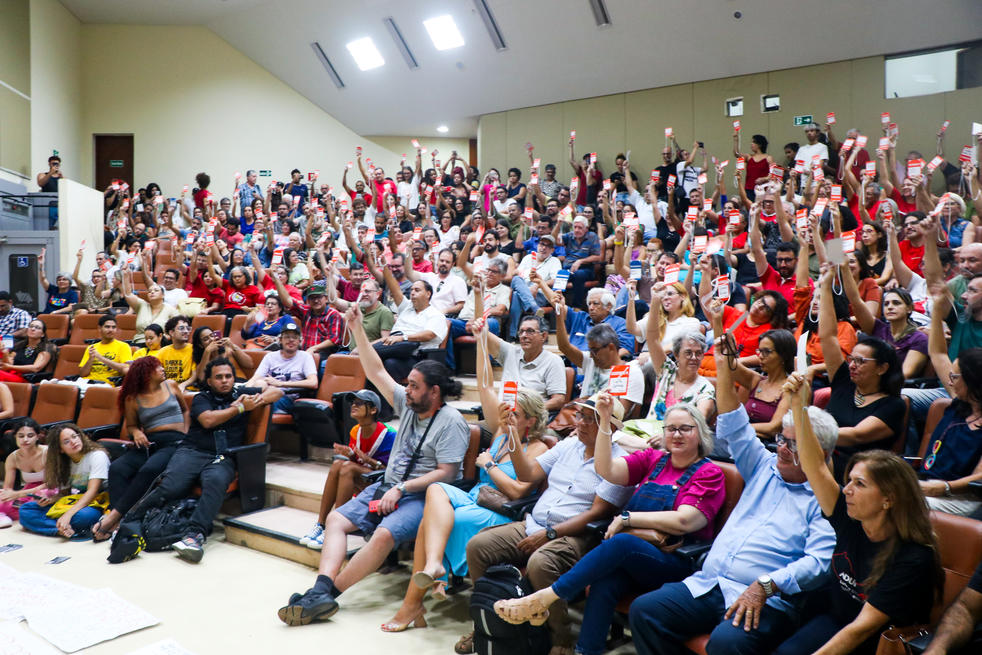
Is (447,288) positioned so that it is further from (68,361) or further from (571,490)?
(571,490)

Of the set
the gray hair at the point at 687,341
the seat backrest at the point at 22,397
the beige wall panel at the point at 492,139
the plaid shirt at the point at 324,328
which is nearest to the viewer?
the gray hair at the point at 687,341

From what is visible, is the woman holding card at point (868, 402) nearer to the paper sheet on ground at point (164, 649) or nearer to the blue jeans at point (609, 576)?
the blue jeans at point (609, 576)

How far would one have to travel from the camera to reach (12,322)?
7.48 metres

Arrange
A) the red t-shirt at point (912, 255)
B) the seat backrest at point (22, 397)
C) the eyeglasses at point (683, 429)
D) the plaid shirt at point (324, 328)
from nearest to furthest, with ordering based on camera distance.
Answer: the eyeglasses at point (683, 429) → the red t-shirt at point (912, 255) → the seat backrest at point (22, 397) → the plaid shirt at point (324, 328)

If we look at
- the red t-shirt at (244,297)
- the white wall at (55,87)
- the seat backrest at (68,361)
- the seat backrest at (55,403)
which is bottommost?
the seat backrest at (55,403)

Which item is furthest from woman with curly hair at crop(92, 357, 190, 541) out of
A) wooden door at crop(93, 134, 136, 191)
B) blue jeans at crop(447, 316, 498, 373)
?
wooden door at crop(93, 134, 136, 191)

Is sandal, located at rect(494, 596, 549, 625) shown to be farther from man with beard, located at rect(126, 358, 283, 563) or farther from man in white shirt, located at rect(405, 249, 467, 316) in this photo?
man in white shirt, located at rect(405, 249, 467, 316)

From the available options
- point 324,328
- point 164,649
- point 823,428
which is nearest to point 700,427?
point 823,428

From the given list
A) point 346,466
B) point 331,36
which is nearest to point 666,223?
point 346,466

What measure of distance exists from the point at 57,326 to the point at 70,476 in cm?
376

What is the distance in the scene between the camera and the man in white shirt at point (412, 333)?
5449 millimetres

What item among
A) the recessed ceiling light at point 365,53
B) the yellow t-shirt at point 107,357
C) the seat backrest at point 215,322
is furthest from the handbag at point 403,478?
the recessed ceiling light at point 365,53

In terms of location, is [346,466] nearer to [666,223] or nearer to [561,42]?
[666,223]

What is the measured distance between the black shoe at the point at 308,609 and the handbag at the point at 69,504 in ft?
6.83
